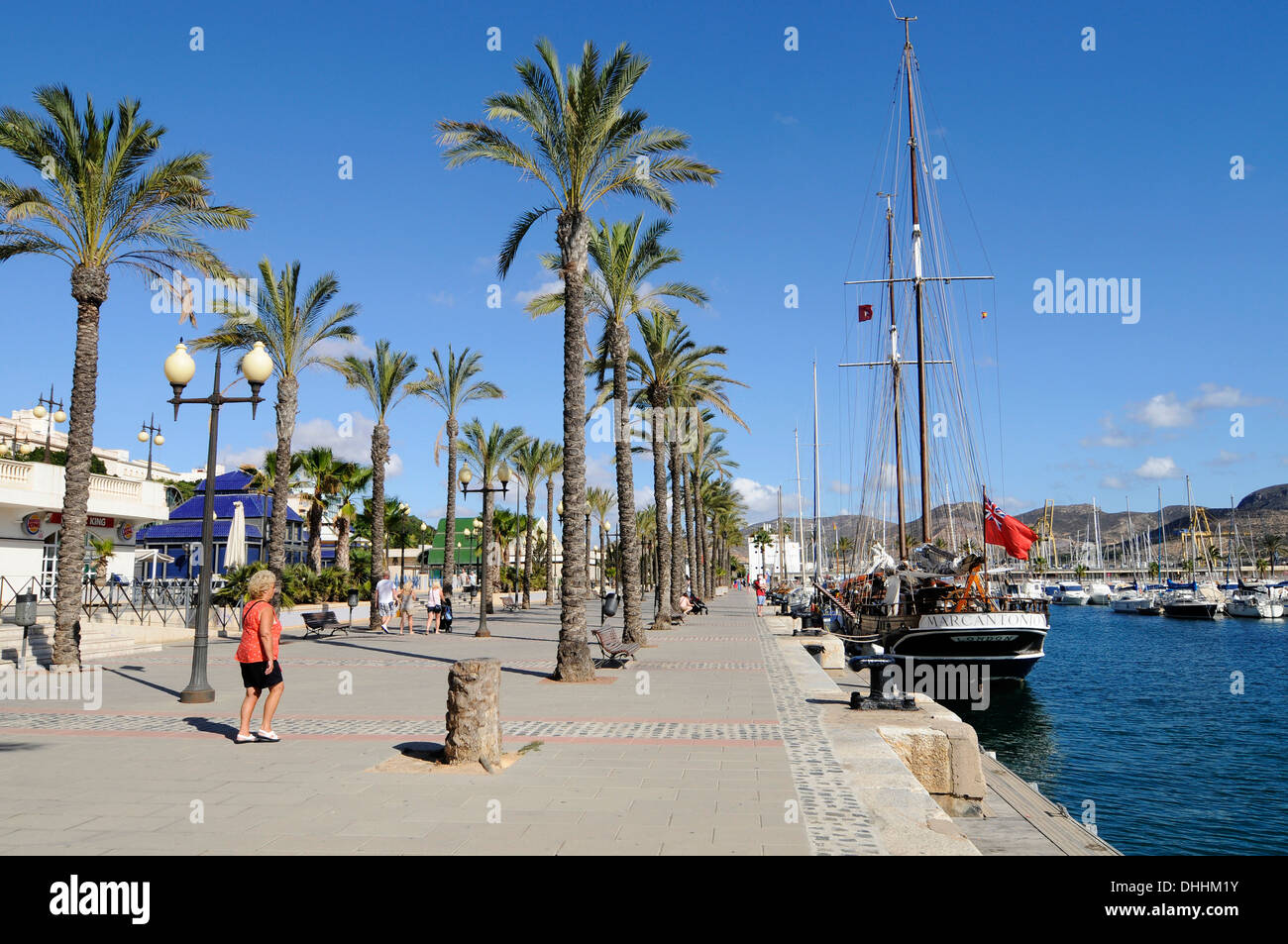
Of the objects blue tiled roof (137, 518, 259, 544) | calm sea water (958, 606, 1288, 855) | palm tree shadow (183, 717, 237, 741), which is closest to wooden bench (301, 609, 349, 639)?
palm tree shadow (183, 717, 237, 741)

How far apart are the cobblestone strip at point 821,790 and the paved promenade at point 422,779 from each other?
27 mm

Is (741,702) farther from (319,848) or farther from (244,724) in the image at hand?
(319,848)

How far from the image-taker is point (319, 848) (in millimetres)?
5324

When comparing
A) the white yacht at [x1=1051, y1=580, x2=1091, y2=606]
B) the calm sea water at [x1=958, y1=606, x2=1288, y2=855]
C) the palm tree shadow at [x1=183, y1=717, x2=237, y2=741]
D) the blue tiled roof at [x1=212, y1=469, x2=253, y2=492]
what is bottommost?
the white yacht at [x1=1051, y1=580, x2=1091, y2=606]

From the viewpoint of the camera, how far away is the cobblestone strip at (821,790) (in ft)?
18.1

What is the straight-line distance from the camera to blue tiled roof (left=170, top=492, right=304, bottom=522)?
42.1m

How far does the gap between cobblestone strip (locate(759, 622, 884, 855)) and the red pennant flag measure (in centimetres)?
1341

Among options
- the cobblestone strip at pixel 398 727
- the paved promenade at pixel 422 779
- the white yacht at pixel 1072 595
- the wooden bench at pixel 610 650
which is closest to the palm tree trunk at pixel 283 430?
the paved promenade at pixel 422 779

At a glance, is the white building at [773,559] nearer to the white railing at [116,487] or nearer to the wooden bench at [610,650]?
the white railing at [116,487]

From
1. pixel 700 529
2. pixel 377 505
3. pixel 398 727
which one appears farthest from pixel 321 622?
pixel 700 529

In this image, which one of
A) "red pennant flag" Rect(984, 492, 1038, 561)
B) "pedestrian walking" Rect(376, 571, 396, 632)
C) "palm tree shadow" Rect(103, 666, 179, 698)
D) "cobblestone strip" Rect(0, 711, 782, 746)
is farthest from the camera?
"pedestrian walking" Rect(376, 571, 396, 632)

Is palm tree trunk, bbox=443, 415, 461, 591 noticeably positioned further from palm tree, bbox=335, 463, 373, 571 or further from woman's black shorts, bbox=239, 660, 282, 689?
woman's black shorts, bbox=239, 660, 282, 689
